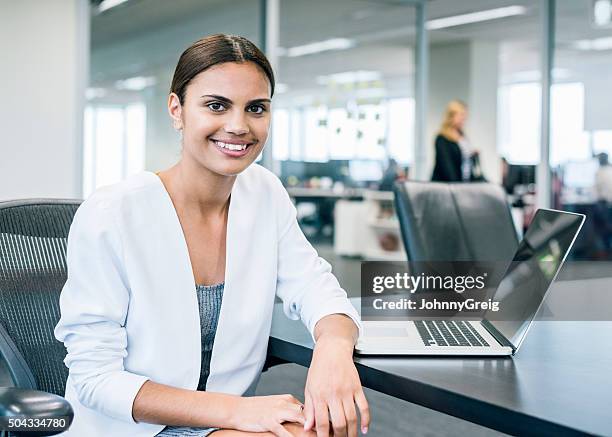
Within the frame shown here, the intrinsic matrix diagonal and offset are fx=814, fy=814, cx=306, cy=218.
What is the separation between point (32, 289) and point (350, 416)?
0.70 m

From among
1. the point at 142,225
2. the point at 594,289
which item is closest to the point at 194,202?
the point at 142,225

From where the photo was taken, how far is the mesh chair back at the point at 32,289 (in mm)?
1479

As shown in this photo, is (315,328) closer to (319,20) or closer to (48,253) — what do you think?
(48,253)

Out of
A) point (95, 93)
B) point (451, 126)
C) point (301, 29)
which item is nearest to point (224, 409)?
point (95, 93)

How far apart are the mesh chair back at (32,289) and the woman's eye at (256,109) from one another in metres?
0.50

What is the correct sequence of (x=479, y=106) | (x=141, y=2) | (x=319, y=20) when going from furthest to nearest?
(x=479, y=106) → (x=319, y=20) → (x=141, y=2)

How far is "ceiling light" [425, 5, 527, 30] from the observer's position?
8133mm

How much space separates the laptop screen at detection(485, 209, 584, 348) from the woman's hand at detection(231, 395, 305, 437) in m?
0.36

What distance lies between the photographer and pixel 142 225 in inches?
52.8

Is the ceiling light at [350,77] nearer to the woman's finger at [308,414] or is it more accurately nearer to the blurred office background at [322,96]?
the blurred office background at [322,96]

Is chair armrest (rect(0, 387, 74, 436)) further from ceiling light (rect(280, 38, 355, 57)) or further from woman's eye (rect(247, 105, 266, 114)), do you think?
ceiling light (rect(280, 38, 355, 57))

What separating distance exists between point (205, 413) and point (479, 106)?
31.4 feet

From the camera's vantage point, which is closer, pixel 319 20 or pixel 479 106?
pixel 319 20

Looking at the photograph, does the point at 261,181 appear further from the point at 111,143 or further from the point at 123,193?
the point at 111,143
